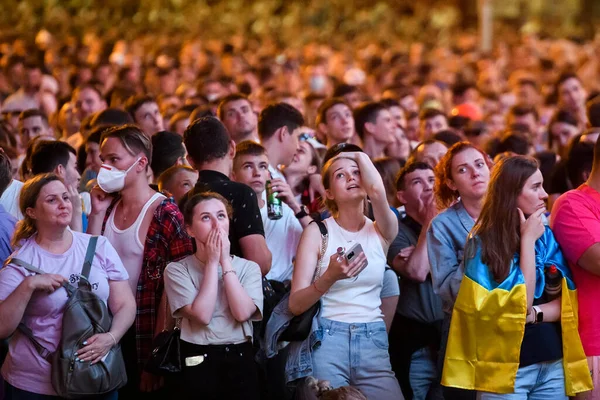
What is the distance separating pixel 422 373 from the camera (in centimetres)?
711

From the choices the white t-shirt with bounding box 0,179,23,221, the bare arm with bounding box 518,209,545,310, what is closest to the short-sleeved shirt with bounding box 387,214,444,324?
the bare arm with bounding box 518,209,545,310

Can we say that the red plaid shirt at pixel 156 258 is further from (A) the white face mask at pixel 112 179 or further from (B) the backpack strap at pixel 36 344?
(B) the backpack strap at pixel 36 344

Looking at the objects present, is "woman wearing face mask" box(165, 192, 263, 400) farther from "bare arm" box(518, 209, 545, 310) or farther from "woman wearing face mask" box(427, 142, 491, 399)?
"bare arm" box(518, 209, 545, 310)

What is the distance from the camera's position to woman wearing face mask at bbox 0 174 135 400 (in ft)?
19.4

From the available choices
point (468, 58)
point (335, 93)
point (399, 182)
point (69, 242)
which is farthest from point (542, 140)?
point (468, 58)

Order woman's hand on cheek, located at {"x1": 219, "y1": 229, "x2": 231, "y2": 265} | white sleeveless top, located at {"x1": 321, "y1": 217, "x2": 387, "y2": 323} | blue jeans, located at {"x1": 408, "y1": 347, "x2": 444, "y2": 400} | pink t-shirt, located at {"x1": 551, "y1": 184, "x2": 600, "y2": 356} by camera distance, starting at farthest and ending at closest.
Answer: blue jeans, located at {"x1": 408, "y1": 347, "x2": 444, "y2": 400}, white sleeveless top, located at {"x1": 321, "y1": 217, "x2": 387, "y2": 323}, woman's hand on cheek, located at {"x1": 219, "y1": 229, "x2": 231, "y2": 265}, pink t-shirt, located at {"x1": 551, "y1": 184, "x2": 600, "y2": 356}

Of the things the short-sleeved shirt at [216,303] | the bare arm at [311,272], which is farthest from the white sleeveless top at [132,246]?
the bare arm at [311,272]

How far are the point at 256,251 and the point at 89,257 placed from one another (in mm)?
968

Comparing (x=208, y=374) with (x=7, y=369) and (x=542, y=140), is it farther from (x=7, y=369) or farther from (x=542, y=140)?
(x=542, y=140)

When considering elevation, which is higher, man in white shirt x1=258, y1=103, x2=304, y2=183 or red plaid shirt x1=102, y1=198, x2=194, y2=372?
man in white shirt x1=258, y1=103, x2=304, y2=183

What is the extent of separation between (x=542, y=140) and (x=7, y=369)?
324 inches

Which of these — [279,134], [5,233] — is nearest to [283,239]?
[279,134]

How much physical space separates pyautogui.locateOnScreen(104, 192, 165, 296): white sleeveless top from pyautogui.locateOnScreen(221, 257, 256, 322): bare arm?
682 millimetres

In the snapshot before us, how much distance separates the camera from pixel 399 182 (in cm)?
746
